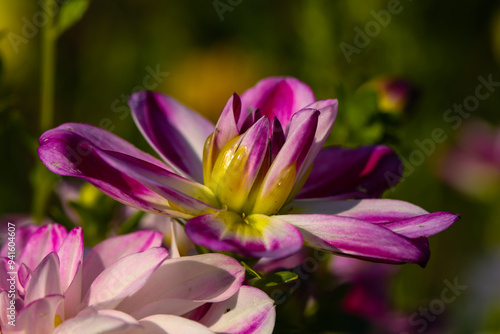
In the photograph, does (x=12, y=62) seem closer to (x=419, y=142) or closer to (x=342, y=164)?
(x=419, y=142)

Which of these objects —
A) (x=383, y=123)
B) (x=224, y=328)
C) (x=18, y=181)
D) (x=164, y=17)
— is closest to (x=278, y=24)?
(x=164, y=17)

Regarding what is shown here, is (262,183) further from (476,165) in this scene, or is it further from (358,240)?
(476,165)

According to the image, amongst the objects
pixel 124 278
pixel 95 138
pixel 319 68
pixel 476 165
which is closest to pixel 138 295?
pixel 124 278

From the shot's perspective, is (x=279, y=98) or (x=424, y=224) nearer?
(x=424, y=224)

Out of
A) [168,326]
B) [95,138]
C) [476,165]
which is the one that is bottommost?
[476,165]

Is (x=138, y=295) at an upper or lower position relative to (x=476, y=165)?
upper

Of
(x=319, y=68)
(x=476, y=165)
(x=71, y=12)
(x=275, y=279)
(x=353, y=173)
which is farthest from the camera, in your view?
(x=476, y=165)

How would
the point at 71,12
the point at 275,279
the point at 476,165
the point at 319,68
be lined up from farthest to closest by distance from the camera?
1. the point at 476,165
2. the point at 319,68
3. the point at 71,12
4. the point at 275,279
